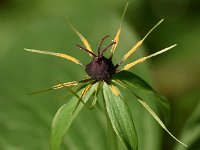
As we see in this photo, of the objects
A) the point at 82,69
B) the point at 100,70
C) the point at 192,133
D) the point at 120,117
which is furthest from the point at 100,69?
the point at 82,69

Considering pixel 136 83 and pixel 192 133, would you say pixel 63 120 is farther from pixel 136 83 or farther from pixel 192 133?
pixel 192 133

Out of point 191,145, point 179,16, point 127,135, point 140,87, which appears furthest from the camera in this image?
point 179,16

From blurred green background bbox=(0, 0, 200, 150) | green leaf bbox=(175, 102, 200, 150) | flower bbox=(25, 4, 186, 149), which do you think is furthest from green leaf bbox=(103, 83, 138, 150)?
green leaf bbox=(175, 102, 200, 150)

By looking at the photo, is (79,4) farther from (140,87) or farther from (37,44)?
(140,87)

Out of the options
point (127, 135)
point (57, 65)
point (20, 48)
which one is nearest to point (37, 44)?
point (20, 48)

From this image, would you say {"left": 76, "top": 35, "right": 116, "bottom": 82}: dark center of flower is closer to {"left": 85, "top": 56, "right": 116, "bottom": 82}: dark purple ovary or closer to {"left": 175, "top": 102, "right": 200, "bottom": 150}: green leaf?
{"left": 85, "top": 56, "right": 116, "bottom": 82}: dark purple ovary

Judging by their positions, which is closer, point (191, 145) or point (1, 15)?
point (191, 145)
